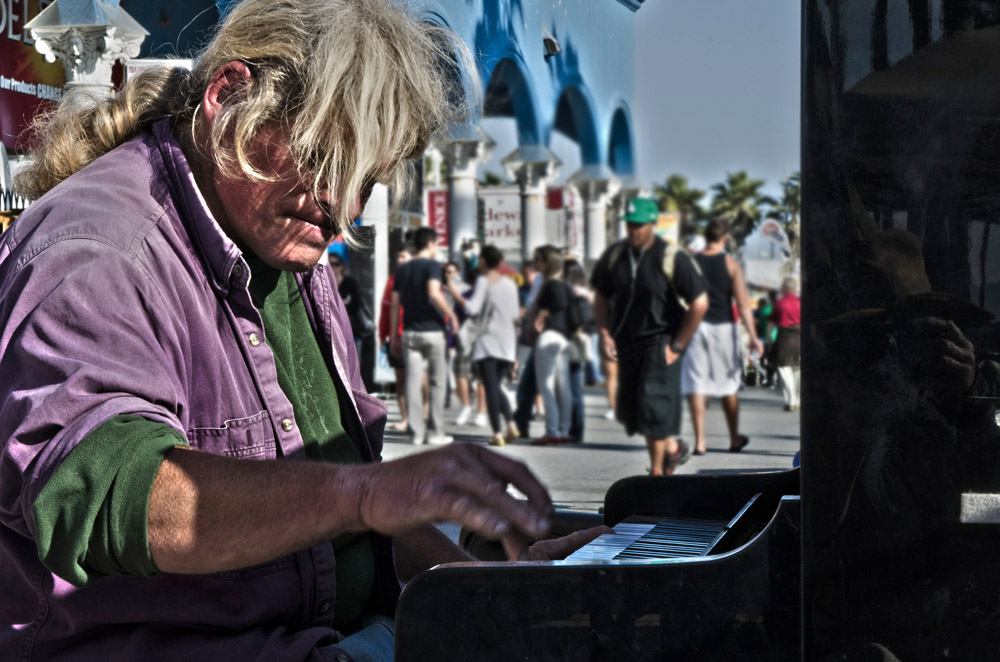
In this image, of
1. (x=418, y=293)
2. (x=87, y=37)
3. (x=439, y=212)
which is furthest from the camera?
(x=439, y=212)

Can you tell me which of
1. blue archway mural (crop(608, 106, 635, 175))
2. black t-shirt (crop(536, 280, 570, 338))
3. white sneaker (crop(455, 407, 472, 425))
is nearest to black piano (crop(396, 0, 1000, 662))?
black t-shirt (crop(536, 280, 570, 338))

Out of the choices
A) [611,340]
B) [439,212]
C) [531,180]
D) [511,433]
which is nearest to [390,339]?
[511,433]

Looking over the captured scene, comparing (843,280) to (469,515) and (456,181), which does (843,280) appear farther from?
(456,181)

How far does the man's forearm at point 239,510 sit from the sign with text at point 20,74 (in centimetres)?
194

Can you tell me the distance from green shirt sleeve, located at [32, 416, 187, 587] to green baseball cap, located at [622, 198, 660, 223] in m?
5.89

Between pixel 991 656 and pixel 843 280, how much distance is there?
415mm

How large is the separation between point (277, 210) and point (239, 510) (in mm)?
513

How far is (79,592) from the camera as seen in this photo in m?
1.43

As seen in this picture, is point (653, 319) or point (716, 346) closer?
point (653, 319)

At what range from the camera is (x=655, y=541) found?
166cm

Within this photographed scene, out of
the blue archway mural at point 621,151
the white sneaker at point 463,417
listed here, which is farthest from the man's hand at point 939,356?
the blue archway mural at point 621,151

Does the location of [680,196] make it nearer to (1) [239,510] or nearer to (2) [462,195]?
(2) [462,195]

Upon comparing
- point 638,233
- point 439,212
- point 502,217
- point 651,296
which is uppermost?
point 439,212

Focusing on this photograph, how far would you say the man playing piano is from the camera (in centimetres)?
121
